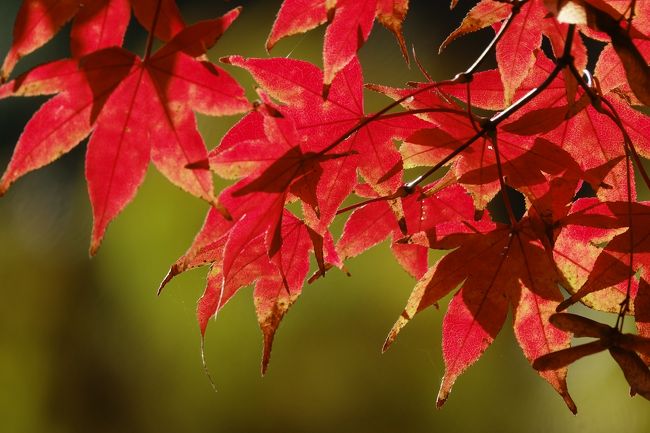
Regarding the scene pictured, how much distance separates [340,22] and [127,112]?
0.67ft

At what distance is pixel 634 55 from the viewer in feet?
1.84

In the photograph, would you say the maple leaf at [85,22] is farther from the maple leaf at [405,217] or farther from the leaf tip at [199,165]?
the maple leaf at [405,217]

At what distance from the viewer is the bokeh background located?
12.0 ft

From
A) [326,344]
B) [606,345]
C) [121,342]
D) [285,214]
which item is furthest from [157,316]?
[606,345]

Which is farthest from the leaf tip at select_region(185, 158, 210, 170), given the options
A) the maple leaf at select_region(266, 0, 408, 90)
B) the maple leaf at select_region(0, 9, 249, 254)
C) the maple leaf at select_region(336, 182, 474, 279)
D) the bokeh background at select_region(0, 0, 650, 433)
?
the bokeh background at select_region(0, 0, 650, 433)

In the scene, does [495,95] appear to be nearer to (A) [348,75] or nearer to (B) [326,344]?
(A) [348,75]

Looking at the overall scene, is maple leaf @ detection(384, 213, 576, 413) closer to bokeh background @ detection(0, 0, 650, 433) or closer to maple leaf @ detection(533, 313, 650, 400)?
maple leaf @ detection(533, 313, 650, 400)

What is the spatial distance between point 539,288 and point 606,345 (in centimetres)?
21

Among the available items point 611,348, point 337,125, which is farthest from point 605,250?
point 337,125

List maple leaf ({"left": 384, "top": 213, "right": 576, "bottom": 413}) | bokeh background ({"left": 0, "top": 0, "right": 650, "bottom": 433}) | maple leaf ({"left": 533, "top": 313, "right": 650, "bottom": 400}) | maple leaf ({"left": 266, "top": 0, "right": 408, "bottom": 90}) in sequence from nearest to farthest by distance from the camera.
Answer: maple leaf ({"left": 533, "top": 313, "right": 650, "bottom": 400}), maple leaf ({"left": 266, "top": 0, "right": 408, "bottom": 90}), maple leaf ({"left": 384, "top": 213, "right": 576, "bottom": 413}), bokeh background ({"left": 0, "top": 0, "right": 650, "bottom": 433})

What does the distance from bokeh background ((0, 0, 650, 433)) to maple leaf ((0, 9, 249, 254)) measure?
2992 millimetres

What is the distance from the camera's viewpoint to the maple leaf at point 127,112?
620 mm

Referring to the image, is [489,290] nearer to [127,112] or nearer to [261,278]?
[261,278]

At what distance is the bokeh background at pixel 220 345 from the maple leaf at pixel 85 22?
299cm
